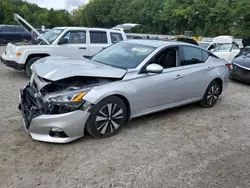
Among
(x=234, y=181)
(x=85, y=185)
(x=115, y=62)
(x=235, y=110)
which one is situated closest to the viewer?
(x=85, y=185)

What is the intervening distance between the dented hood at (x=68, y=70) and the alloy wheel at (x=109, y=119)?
490 mm

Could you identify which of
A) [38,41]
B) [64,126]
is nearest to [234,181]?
[64,126]

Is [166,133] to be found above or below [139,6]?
below

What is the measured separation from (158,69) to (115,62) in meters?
0.83

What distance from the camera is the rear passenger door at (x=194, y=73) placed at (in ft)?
15.4

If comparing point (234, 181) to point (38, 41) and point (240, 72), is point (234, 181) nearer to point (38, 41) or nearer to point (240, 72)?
point (240, 72)

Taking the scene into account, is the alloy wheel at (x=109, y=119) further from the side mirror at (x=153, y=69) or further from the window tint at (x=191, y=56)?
the window tint at (x=191, y=56)

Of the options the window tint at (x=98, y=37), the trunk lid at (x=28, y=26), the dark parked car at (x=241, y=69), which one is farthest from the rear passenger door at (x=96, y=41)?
the dark parked car at (x=241, y=69)

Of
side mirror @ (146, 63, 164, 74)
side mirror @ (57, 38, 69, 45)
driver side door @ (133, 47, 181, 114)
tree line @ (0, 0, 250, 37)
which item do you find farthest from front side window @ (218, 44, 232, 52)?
tree line @ (0, 0, 250, 37)

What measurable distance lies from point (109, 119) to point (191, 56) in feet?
7.73

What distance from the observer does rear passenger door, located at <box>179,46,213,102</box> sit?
470cm

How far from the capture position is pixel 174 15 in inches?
1334

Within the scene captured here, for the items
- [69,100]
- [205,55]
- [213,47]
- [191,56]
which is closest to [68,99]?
[69,100]

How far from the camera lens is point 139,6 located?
4409cm
